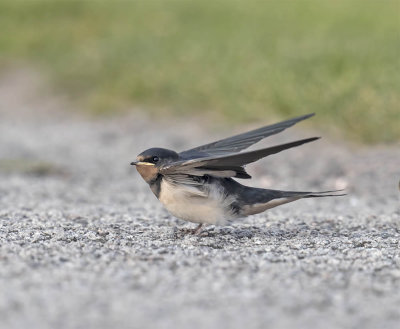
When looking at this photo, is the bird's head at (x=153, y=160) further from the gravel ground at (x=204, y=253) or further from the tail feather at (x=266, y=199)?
the tail feather at (x=266, y=199)

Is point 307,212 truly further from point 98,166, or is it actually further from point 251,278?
point 98,166

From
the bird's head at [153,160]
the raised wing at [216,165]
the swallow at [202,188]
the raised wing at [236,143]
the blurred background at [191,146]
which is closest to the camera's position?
the blurred background at [191,146]

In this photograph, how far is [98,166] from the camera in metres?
10.4

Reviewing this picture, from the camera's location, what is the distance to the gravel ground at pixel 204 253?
11.0 ft

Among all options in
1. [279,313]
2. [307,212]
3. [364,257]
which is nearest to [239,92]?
[307,212]

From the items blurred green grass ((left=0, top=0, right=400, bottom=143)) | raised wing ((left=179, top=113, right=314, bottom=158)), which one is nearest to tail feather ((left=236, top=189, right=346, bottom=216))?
raised wing ((left=179, top=113, right=314, bottom=158))

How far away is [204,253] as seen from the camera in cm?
460

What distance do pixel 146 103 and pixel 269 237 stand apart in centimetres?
878

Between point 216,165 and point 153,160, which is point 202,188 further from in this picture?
point 153,160

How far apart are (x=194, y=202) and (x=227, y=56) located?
871cm

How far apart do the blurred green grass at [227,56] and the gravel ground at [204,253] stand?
964 mm

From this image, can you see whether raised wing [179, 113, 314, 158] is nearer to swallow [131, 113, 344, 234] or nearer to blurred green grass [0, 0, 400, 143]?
swallow [131, 113, 344, 234]

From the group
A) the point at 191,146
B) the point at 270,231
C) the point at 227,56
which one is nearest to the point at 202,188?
the point at 270,231

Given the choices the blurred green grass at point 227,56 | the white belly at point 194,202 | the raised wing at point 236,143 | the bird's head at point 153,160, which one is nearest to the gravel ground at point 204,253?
the white belly at point 194,202
